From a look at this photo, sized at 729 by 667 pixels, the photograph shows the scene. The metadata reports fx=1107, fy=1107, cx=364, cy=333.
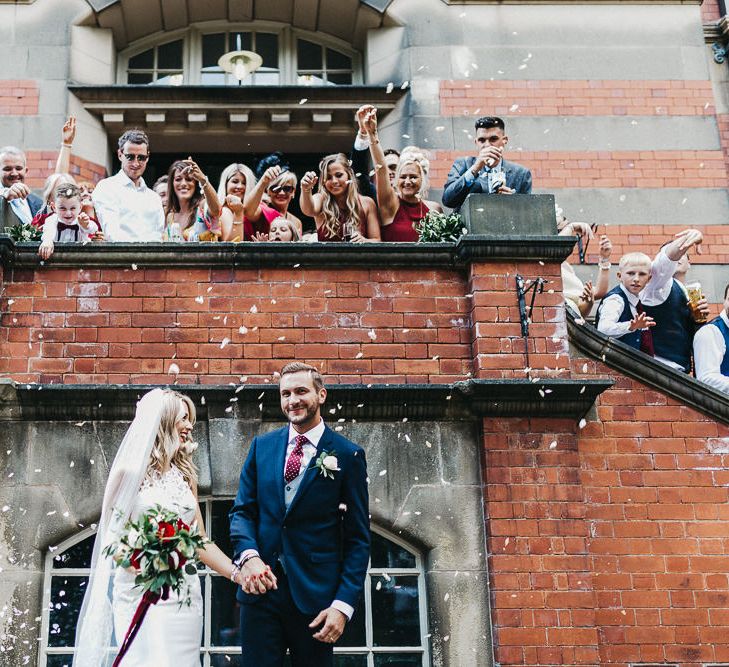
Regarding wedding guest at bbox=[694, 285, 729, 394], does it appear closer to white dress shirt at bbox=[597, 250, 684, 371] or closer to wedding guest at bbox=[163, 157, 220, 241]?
white dress shirt at bbox=[597, 250, 684, 371]

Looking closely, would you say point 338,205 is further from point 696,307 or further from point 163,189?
point 696,307

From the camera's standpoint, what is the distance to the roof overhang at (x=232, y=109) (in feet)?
40.6

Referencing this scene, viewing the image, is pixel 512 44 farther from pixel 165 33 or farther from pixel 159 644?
pixel 159 644

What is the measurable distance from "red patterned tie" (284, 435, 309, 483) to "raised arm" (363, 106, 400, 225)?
2960 millimetres

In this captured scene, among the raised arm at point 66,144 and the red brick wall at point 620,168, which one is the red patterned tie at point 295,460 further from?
the red brick wall at point 620,168

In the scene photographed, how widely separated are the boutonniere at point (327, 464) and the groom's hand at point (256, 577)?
1.84 feet

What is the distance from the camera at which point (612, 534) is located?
7.57 m

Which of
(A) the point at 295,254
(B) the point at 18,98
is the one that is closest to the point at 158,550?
(A) the point at 295,254

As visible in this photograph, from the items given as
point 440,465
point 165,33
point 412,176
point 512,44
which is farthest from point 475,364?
point 165,33

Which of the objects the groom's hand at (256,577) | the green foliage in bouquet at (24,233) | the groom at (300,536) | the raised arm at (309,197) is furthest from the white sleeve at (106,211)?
the groom's hand at (256,577)

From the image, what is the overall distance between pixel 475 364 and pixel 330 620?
262 cm

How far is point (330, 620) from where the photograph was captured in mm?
5465

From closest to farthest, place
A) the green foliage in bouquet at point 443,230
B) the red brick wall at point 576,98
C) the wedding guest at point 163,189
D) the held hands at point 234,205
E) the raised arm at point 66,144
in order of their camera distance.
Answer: the green foliage in bouquet at point 443,230 < the held hands at point 234,205 < the raised arm at point 66,144 < the wedding guest at point 163,189 < the red brick wall at point 576,98

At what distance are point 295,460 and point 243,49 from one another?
871 centimetres
